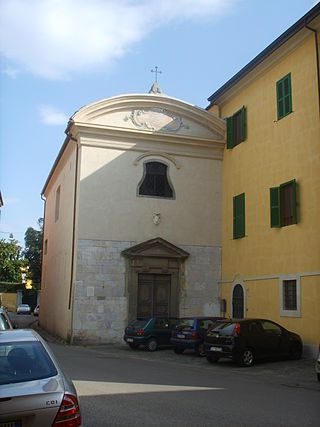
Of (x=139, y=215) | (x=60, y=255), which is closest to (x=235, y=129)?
(x=139, y=215)

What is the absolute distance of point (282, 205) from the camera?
60.5ft

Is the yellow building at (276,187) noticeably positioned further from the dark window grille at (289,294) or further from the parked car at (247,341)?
the parked car at (247,341)

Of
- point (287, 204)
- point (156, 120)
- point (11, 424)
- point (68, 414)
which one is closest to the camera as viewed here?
point (11, 424)

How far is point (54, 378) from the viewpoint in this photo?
4.76m

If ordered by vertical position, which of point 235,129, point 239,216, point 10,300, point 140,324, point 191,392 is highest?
point 235,129

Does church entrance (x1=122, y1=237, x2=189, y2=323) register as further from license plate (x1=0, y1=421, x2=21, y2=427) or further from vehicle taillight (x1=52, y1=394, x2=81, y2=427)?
license plate (x1=0, y1=421, x2=21, y2=427)

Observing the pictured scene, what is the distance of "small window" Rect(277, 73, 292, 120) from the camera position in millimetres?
18561

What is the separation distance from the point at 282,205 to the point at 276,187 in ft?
2.44

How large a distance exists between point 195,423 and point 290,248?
38.0 ft

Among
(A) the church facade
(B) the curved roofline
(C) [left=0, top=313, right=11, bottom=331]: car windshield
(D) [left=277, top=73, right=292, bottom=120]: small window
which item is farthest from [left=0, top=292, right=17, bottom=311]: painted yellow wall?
(C) [left=0, top=313, right=11, bottom=331]: car windshield

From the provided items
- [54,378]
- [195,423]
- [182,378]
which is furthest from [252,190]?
[54,378]

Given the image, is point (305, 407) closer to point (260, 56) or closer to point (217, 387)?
point (217, 387)

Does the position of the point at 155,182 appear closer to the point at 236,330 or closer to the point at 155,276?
the point at 155,276

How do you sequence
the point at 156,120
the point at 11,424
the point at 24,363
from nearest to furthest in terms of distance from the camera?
the point at 11,424 < the point at 24,363 < the point at 156,120
